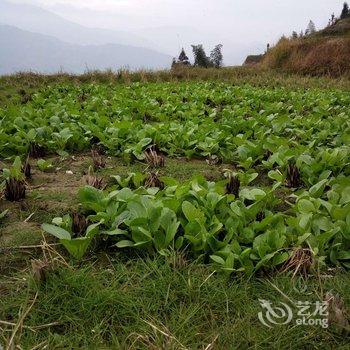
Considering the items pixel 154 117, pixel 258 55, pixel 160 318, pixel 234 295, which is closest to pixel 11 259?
pixel 160 318

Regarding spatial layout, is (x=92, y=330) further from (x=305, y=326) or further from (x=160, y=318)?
(x=305, y=326)

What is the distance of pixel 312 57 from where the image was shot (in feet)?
63.5

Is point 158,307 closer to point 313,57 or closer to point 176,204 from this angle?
point 176,204

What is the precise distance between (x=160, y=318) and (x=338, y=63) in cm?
1928

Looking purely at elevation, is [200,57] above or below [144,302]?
above

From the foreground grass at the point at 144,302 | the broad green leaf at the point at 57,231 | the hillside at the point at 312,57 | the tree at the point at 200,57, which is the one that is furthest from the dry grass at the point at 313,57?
the broad green leaf at the point at 57,231

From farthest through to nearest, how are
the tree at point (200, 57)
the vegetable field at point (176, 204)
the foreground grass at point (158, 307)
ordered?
1. the tree at point (200, 57)
2. the vegetable field at point (176, 204)
3. the foreground grass at point (158, 307)

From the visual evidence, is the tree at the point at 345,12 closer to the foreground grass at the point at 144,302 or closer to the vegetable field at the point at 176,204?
the vegetable field at the point at 176,204

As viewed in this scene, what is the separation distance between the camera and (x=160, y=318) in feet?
6.63

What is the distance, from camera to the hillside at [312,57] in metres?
18.7

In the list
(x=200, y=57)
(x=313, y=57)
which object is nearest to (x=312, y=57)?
(x=313, y=57)

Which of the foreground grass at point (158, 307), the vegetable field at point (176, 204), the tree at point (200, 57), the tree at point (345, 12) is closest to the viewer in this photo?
the foreground grass at point (158, 307)

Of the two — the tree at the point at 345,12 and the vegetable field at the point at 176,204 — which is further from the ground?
the tree at the point at 345,12

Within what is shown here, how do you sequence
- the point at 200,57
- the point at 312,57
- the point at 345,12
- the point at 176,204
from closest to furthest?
1. the point at 176,204
2. the point at 312,57
3. the point at 200,57
4. the point at 345,12
